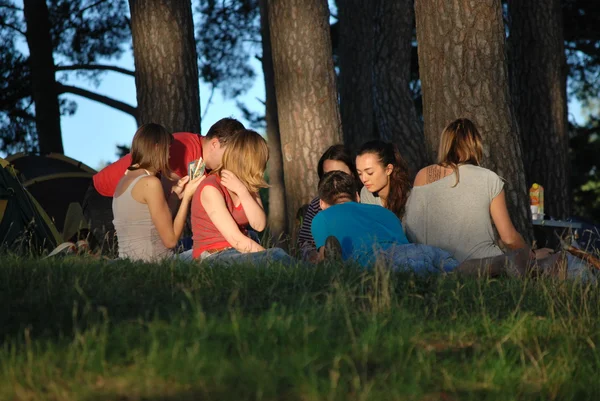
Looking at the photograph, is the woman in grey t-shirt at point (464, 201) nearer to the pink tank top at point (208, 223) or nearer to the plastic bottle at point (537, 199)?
the pink tank top at point (208, 223)

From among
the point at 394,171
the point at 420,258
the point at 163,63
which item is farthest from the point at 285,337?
the point at 163,63

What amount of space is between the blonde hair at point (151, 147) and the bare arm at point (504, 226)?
2.71 meters

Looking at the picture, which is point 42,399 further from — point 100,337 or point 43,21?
point 43,21

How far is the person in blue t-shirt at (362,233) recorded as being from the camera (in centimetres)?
707

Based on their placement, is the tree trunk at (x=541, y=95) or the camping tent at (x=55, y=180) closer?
the camping tent at (x=55, y=180)

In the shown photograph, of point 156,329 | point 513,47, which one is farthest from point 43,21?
point 156,329

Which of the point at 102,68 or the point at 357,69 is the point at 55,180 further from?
the point at 102,68

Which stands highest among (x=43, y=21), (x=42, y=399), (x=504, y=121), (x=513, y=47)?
(x=43, y=21)

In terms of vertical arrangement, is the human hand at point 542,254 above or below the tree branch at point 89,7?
below

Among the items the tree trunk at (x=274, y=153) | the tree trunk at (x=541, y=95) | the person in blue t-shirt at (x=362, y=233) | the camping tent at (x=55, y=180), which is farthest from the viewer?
the tree trunk at (x=274, y=153)

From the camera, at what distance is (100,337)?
4.24 m

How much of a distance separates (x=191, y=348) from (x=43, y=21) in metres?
15.4

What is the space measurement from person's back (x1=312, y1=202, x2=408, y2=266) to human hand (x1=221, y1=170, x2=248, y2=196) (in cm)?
67

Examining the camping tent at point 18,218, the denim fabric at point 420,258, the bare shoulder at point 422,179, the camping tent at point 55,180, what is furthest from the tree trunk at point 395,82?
the denim fabric at point 420,258
